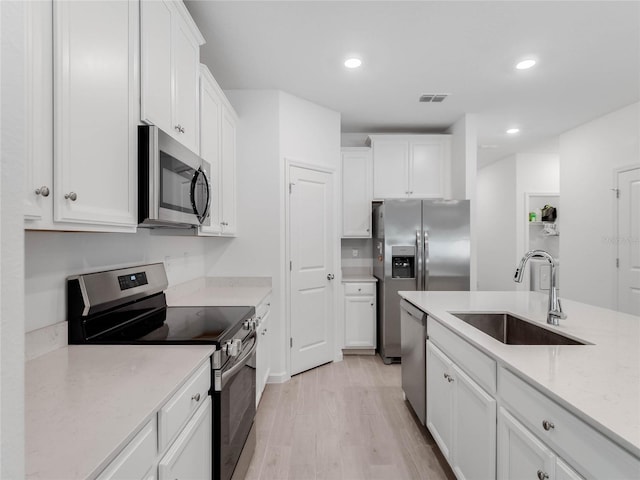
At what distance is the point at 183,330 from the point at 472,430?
53.9 inches

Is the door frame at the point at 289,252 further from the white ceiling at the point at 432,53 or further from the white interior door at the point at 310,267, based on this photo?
the white ceiling at the point at 432,53

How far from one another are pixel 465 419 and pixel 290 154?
8.34 ft

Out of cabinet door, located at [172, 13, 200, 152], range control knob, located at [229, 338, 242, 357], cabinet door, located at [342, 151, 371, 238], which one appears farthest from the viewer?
cabinet door, located at [342, 151, 371, 238]

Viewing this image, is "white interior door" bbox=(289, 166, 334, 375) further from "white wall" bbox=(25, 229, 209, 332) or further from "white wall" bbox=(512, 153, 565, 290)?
"white wall" bbox=(512, 153, 565, 290)

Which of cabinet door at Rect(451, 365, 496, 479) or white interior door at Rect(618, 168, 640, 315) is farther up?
white interior door at Rect(618, 168, 640, 315)

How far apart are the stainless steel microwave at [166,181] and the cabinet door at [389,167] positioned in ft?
8.79

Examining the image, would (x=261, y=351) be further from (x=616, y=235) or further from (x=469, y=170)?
(x=616, y=235)

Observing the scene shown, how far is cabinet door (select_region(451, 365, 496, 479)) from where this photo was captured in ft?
4.50

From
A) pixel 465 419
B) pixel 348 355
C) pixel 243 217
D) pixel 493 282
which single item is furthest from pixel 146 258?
pixel 493 282

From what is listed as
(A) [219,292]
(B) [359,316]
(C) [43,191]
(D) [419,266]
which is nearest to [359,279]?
(B) [359,316]

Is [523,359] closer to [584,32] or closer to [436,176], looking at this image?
[584,32]

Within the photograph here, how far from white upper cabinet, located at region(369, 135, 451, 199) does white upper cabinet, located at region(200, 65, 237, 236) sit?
189 cm

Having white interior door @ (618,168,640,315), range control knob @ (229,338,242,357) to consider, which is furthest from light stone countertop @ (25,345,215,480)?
white interior door @ (618,168,640,315)

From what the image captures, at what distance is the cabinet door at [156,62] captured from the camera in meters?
1.38
